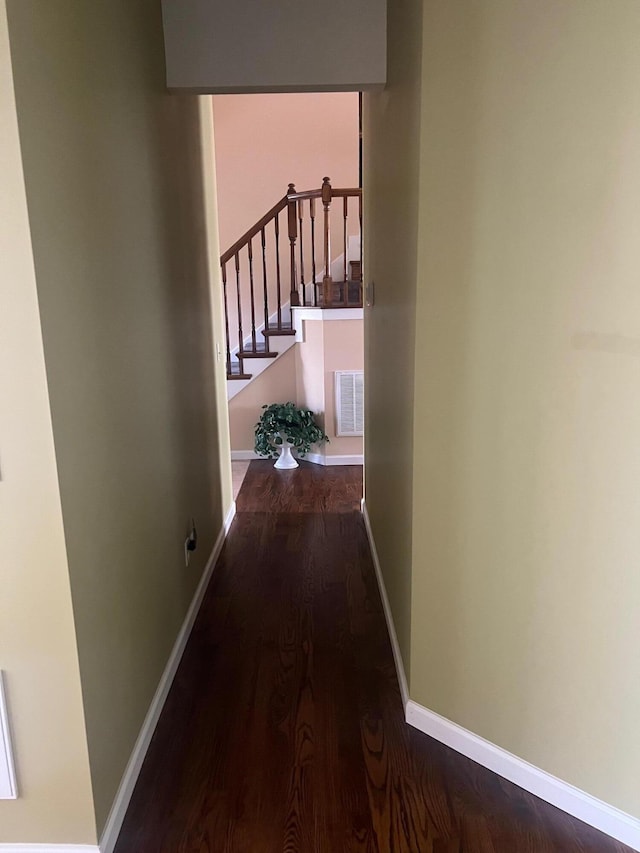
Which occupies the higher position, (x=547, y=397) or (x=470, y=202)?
(x=470, y=202)

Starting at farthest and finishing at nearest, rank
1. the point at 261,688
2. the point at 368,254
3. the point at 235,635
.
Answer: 1. the point at 368,254
2. the point at 235,635
3. the point at 261,688

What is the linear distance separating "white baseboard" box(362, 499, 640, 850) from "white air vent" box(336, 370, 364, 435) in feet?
9.39

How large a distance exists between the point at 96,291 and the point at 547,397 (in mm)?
1129

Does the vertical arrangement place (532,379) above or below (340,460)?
above

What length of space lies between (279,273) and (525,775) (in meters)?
4.23

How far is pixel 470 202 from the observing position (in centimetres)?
163

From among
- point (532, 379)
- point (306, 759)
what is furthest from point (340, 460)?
point (532, 379)

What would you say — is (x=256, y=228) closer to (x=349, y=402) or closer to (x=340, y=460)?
(x=349, y=402)

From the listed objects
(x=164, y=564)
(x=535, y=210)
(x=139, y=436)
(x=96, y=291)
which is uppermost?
(x=535, y=210)

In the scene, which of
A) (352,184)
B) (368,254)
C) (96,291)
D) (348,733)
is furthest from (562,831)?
(352,184)

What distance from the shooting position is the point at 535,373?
5.19 ft

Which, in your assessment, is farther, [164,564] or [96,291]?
[164,564]

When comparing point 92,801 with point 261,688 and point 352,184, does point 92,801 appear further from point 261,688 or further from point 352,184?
point 352,184

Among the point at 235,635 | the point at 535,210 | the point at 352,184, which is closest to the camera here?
the point at 535,210
